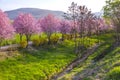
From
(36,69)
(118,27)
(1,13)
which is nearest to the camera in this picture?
(36,69)

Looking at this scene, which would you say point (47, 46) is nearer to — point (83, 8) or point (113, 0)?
point (83, 8)

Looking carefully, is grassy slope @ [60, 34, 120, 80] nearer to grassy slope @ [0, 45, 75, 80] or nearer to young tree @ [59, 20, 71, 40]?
grassy slope @ [0, 45, 75, 80]

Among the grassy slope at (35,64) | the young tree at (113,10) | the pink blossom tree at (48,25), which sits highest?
the young tree at (113,10)

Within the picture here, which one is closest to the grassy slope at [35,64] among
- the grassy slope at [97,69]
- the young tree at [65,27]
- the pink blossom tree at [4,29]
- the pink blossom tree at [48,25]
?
the pink blossom tree at [4,29]

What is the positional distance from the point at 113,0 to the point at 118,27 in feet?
52.0

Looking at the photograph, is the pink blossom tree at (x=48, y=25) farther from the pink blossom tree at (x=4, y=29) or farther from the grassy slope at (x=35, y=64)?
the pink blossom tree at (x=4, y=29)

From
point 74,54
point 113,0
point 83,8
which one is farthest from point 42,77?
point 113,0

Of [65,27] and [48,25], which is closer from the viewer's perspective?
[48,25]

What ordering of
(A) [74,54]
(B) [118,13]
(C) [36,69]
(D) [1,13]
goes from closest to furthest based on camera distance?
(C) [36,69]
(D) [1,13]
(A) [74,54]
(B) [118,13]

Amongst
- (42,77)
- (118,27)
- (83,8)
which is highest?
(83,8)

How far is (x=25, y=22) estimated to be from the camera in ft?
366

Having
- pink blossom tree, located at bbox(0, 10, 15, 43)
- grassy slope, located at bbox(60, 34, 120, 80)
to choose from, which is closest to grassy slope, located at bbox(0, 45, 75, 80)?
pink blossom tree, located at bbox(0, 10, 15, 43)

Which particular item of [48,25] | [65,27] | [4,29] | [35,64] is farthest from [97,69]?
[65,27]

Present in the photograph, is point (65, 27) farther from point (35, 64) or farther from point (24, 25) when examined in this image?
point (35, 64)
